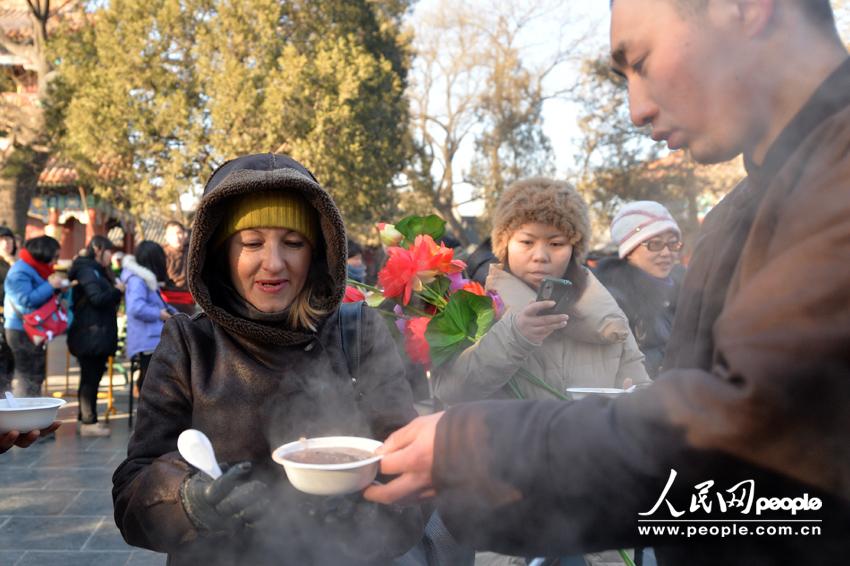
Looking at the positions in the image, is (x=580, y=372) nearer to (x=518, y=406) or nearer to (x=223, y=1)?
(x=518, y=406)

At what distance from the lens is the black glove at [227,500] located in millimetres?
1343

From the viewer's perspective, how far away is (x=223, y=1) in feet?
45.2

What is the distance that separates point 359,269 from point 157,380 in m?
7.24

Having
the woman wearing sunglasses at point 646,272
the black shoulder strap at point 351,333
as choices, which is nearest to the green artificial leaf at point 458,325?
the black shoulder strap at point 351,333

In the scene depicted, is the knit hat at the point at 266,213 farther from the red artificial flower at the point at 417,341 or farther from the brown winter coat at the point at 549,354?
the brown winter coat at the point at 549,354

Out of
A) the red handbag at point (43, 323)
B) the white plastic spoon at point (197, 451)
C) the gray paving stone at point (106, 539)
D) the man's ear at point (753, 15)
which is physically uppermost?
the man's ear at point (753, 15)

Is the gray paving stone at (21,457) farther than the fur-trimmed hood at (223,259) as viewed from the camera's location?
Yes

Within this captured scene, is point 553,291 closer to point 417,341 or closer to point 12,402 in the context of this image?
point 417,341

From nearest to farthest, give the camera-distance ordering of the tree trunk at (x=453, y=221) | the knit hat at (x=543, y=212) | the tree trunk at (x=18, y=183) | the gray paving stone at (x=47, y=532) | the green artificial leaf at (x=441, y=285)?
the green artificial leaf at (x=441, y=285) → the knit hat at (x=543, y=212) → the gray paving stone at (x=47, y=532) → the tree trunk at (x=18, y=183) → the tree trunk at (x=453, y=221)

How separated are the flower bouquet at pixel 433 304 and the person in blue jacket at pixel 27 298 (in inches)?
199

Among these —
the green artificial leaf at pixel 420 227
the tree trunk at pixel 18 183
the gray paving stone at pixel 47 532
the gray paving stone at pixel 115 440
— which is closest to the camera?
the green artificial leaf at pixel 420 227

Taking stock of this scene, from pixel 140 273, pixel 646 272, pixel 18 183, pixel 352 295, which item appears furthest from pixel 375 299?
pixel 18 183

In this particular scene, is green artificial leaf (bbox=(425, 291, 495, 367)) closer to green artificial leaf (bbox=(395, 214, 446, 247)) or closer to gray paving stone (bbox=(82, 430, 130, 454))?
green artificial leaf (bbox=(395, 214, 446, 247))

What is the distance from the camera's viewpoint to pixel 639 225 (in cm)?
410
